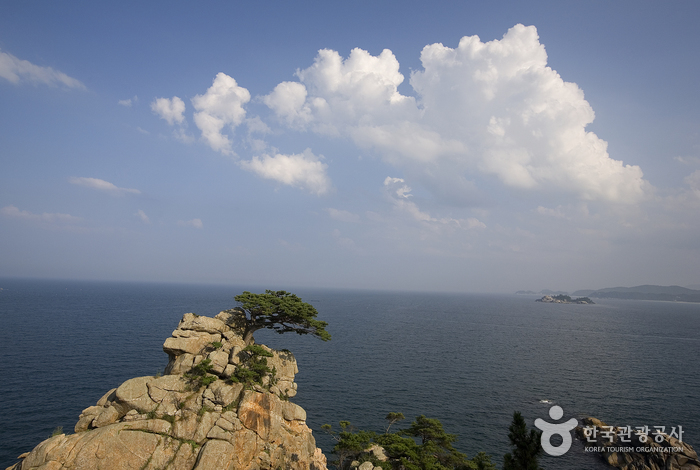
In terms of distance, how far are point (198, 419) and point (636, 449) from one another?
179ft

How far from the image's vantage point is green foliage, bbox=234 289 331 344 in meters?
36.8

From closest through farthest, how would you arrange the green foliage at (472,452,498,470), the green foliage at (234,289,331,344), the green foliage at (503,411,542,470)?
the green foliage at (503,411,542,470) < the green foliage at (472,452,498,470) < the green foliage at (234,289,331,344)

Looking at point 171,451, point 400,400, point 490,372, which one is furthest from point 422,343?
point 171,451

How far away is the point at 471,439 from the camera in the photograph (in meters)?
46.1

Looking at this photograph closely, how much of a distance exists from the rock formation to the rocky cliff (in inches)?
1566

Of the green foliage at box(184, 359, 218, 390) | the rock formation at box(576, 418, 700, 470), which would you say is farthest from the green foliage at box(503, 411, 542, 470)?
the rock formation at box(576, 418, 700, 470)

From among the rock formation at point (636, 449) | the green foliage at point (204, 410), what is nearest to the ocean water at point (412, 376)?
the rock formation at point (636, 449)

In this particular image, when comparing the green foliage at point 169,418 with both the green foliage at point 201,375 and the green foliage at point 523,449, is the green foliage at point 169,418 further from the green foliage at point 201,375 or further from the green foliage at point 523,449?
the green foliage at point 523,449

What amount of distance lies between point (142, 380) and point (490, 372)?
72632 mm

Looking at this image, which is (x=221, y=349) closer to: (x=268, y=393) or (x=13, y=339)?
(x=268, y=393)

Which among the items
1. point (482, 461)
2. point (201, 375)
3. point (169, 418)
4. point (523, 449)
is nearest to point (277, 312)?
point (201, 375)

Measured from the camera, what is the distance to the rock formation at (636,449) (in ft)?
125

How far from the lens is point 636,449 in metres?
41.3

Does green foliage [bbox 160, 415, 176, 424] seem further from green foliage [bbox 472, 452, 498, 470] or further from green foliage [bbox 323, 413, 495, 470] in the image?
green foliage [bbox 472, 452, 498, 470]
